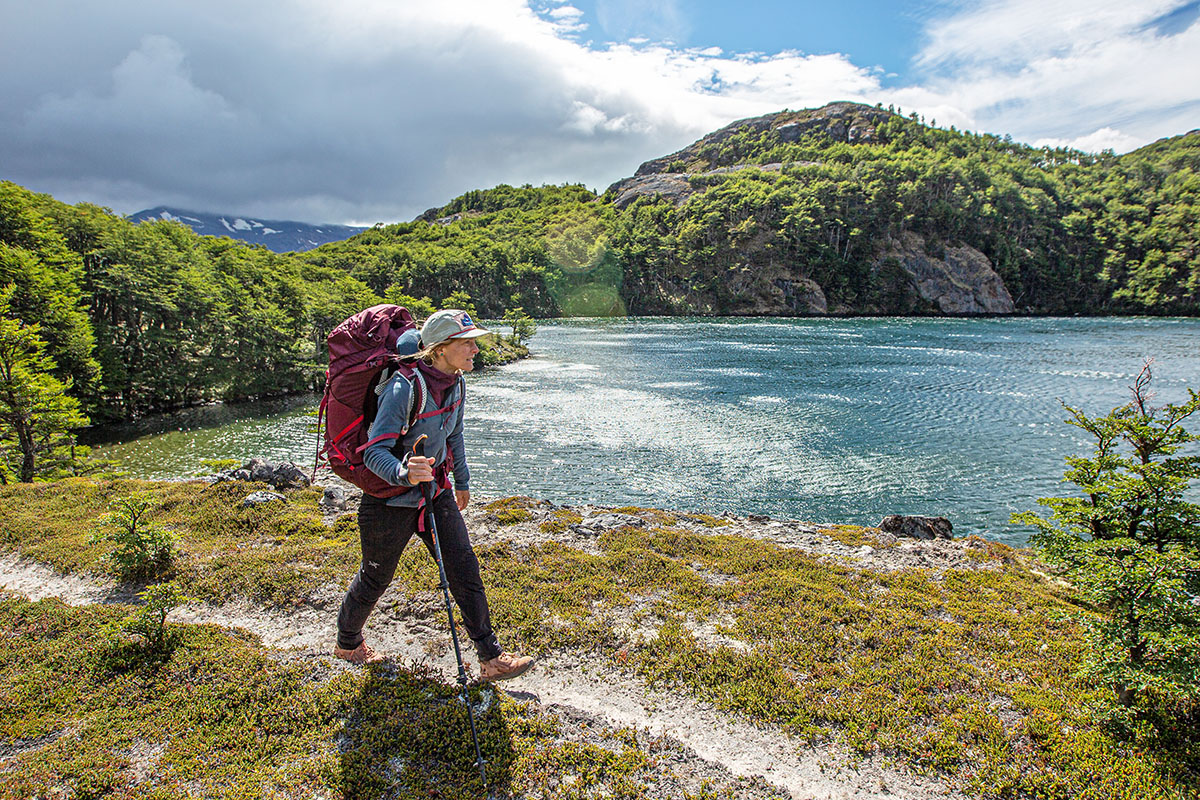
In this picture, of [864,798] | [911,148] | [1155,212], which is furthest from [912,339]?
[911,148]

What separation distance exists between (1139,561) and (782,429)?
2298 cm

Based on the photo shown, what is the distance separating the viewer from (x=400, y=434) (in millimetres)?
4266

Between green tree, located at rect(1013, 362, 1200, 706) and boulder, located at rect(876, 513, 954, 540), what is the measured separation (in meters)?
5.33

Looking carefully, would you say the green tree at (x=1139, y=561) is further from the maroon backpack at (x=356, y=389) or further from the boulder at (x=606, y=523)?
the boulder at (x=606, y=523)

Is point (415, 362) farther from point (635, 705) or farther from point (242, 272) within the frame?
point (242, 272)

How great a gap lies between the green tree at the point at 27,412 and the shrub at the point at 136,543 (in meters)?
12.9

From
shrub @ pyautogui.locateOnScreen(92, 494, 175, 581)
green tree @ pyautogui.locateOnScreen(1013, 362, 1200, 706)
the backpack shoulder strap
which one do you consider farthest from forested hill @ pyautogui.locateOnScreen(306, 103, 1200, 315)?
green tree @ pyautogui.locateOnScreen(1013, 362, 1200, 706)

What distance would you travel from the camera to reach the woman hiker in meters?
4.19

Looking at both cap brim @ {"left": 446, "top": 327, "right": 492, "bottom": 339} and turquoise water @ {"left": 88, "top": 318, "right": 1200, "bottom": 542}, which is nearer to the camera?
cap brim @ {"left": 446, "top": 327, "right": 492, "bottom": 339}

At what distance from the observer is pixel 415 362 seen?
4.45 m

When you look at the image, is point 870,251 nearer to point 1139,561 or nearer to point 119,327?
point 119,327

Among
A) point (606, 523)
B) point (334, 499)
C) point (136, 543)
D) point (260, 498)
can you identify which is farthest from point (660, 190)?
point (136, 543)

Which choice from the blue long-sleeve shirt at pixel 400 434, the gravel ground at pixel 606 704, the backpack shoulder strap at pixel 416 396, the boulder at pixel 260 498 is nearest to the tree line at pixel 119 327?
the boulder at pixel 260 498

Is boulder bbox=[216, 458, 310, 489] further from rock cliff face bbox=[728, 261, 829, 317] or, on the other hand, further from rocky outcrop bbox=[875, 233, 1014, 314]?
rocky outcrop bbox=[875, 233, 1014, 314]
